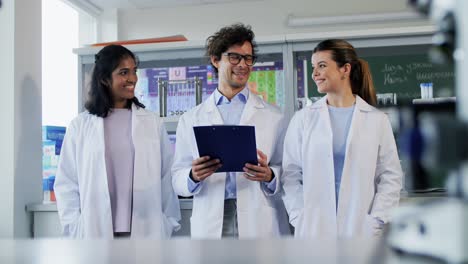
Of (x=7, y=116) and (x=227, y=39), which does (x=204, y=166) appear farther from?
(x=7, y=116)

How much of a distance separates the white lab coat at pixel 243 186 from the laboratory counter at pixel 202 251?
1.35 metres

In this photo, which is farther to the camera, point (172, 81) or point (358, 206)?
point (172, 81)

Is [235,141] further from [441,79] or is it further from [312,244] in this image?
[441,79]

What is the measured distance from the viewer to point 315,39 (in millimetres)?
3002

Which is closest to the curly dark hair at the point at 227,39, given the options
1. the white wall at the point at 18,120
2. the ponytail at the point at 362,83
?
the ponytail at the point at 362,83

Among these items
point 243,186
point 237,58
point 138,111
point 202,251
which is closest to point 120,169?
point 138,111

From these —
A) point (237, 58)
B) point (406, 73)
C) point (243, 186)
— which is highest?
point (406, 73)

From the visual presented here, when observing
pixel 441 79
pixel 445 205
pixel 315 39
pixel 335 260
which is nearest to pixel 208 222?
pixel 315 39

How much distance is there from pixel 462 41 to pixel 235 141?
1.55 meters

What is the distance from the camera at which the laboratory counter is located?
58 centimetres

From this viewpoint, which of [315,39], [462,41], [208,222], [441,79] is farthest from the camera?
[441,79]

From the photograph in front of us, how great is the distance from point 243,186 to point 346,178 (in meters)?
0.41

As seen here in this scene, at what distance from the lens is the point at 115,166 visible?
2.34 meters

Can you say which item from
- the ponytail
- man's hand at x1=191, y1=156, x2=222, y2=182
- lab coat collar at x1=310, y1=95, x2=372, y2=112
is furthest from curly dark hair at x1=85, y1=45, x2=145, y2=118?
the ponytail
